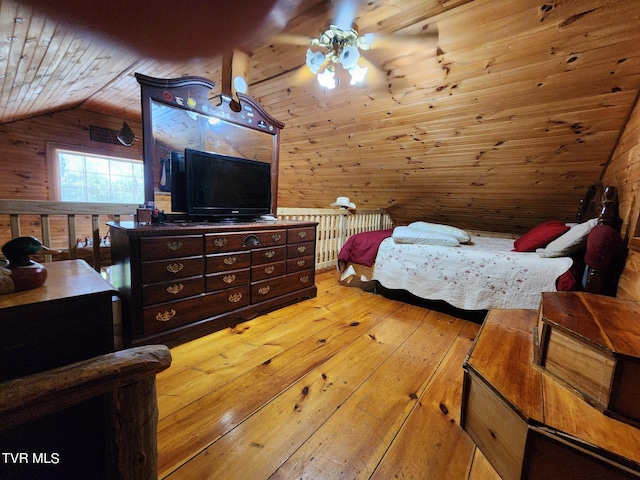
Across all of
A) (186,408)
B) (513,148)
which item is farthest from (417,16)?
(186,408)

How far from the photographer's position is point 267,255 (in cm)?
235

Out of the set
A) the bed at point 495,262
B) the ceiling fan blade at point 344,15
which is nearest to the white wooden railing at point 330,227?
the bed at point 495,262

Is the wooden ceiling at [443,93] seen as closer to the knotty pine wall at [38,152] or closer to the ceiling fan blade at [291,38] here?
the ceiling fan blade at [291,38]

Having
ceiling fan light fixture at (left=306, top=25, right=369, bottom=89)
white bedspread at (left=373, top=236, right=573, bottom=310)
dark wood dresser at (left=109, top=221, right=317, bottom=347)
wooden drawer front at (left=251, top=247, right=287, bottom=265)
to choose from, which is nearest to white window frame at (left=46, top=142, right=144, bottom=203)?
dark wood dresser at (left=109, top=221, right=317, bottom=347)

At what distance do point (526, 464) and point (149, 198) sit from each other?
2.55 m

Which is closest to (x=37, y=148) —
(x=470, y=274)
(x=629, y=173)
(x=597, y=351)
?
(x=470, y=274)

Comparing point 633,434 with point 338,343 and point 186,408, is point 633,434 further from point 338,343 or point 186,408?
point 186,408

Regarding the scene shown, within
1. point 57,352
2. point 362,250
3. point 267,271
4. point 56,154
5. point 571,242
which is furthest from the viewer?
point 56,154

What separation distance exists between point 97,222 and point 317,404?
220 cm

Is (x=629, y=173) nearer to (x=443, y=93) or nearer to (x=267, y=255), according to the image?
(x=443, y=93)

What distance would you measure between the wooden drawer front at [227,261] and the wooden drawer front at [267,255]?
59mm

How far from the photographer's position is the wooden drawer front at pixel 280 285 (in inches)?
91.0

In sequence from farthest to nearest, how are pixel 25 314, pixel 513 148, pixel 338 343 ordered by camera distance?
pixel 513 148 < pixel 338 343 < pixel 25 314

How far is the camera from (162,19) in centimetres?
115
